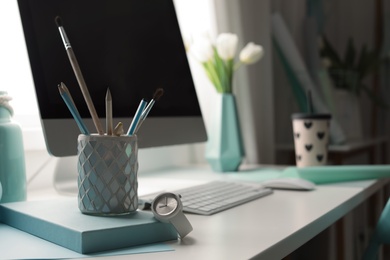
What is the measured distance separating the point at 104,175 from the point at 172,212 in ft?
0.34

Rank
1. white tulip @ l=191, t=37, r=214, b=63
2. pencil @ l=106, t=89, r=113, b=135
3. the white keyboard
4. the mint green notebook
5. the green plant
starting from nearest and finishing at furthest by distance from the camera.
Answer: the mint green notebook
pencil @ l=106, t=89, r=113, b=135
the white keyboard
white tulip @ l=191, t=37, r=214, b=63
the green plant

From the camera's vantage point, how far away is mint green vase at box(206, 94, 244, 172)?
1.42 meters

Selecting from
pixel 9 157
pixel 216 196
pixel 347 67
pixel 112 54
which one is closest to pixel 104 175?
pixel 9 157

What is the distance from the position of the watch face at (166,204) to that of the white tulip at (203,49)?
80 centimetres

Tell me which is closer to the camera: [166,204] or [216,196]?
[166,204]

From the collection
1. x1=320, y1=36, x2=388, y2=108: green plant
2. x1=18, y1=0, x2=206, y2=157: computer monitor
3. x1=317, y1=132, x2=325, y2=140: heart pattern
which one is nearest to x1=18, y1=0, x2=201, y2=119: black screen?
x1=18, y1=0, x2=206, y2=157: computer monitor

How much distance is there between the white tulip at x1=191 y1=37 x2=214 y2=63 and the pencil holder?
2.49 ft

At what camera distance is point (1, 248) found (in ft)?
1.95

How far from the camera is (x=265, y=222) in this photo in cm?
75

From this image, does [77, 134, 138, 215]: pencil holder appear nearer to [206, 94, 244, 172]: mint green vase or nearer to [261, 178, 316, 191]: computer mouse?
[261, 178, 316, 191]: computer mouse

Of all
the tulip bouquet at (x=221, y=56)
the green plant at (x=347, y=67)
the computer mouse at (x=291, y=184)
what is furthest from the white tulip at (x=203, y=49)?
the green plant at (x=347, y=67)

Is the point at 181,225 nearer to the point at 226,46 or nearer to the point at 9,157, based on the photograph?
the point at 9,157

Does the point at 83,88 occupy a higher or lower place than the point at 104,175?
higher

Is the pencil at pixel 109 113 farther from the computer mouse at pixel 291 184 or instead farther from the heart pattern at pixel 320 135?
the heart pattern at pixel 320 135
